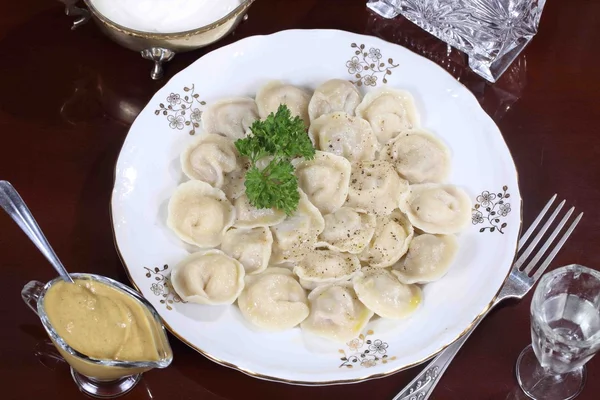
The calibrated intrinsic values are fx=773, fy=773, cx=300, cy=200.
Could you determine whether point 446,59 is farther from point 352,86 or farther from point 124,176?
point 124,176

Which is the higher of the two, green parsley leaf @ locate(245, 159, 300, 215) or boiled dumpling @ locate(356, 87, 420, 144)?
boiled dumpling @ locate(356, 87, 420, 144)

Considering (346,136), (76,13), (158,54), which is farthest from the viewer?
(76,13)

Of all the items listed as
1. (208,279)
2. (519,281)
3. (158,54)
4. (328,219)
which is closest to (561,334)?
(519,281)

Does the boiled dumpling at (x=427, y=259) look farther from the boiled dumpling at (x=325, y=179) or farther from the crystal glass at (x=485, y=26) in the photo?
the crystal glass at (x=485, y=26)

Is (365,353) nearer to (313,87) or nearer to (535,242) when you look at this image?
(535,242)

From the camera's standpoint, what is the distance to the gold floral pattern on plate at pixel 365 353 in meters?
1.93

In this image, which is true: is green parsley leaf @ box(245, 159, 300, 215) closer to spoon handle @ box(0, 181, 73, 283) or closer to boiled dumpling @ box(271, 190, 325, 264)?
boiled dumpling @ box(271, 190, 325, 264)

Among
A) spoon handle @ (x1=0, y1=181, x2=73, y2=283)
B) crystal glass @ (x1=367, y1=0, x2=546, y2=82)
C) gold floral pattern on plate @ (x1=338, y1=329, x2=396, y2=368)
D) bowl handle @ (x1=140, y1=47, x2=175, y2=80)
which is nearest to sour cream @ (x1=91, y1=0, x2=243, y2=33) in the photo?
bowl handle @ (x1=140, y1=47, x2=175, y2=80)

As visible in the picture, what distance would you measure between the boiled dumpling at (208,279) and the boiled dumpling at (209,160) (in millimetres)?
258

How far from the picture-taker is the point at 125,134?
2449mm

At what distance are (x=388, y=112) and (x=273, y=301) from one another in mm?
698

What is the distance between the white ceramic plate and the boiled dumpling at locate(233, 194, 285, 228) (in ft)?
0.59

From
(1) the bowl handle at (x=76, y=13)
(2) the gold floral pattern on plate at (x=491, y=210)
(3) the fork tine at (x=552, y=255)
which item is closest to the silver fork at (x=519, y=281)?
(3) the fork tine at (x=552, y=255)

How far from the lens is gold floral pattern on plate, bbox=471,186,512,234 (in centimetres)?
213
